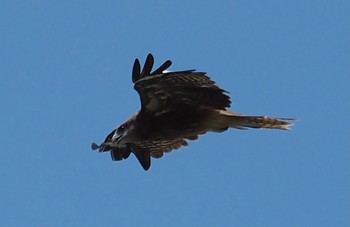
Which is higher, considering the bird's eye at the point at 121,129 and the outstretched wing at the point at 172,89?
the outstretched wing at the point at 172,89

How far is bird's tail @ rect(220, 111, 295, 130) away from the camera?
13719mm

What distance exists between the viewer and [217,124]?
45.7 ft

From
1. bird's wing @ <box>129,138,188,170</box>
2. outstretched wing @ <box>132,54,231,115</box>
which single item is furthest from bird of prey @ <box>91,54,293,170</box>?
bird's wing @ <box>129,138,188,170</box>

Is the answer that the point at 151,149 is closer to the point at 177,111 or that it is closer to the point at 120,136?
the point at 120,136

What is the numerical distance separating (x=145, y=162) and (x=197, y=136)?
3.72 ft

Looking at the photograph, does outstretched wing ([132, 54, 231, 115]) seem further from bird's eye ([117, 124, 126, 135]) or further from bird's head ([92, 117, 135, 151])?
bird's eye ([117, 124, 126, 135])

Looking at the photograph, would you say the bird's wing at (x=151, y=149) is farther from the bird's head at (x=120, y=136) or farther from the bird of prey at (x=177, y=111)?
the bird of prey at (x=177, y=111)

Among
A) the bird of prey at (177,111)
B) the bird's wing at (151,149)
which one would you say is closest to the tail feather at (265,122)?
the bird of prey at (177,111)

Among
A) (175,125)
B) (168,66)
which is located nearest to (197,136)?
(175,125)

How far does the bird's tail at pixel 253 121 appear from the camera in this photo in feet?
45.0

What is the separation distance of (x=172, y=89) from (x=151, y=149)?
1.78 meters

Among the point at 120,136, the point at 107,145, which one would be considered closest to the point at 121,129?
the point at 120,136

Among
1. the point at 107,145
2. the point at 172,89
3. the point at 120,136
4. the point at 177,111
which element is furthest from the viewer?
the point at 107,145

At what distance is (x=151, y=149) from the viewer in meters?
15.3
